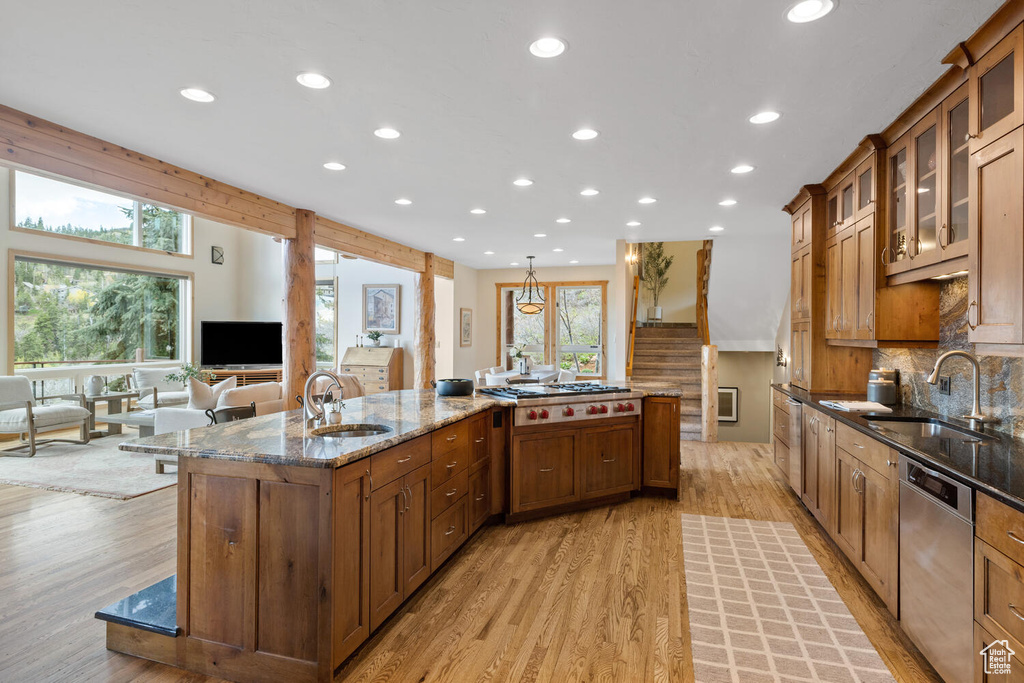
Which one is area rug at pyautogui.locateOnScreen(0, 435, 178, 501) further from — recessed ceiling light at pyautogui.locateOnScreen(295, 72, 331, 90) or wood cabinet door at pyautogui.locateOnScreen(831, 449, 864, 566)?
wood cabinet door at pyautogui.locateOnScreen(831, 449, 864, 566)

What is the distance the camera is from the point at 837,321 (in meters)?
4.10

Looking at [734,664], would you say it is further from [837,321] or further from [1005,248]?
[837,321]

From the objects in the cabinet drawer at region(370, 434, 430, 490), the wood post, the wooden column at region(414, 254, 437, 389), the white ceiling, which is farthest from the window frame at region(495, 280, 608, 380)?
the cabinet drawer at region(370, 434, 430, 490)

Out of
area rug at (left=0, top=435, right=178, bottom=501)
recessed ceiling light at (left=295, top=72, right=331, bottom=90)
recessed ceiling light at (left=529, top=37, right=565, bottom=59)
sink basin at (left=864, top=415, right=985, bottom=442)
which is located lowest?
area rug at (left=0, top=435, right=178, bottom=501)

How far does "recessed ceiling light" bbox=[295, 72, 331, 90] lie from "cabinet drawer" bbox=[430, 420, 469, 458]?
6.16ft

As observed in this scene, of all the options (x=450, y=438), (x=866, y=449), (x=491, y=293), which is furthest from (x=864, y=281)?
(x=491, y=293)

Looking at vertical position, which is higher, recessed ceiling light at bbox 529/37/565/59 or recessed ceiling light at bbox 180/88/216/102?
recessed ceiling light at bbox 180/88/216/102

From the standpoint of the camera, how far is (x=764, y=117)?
3.07 metres

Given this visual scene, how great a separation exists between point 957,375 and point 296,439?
361cm

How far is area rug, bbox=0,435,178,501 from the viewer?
471 centimetres

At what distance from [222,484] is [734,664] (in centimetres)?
221

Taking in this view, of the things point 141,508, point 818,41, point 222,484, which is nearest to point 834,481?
point 818,41

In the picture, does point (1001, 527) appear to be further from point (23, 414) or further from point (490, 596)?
point (23, 414)

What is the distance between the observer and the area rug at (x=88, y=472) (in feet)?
15.4
